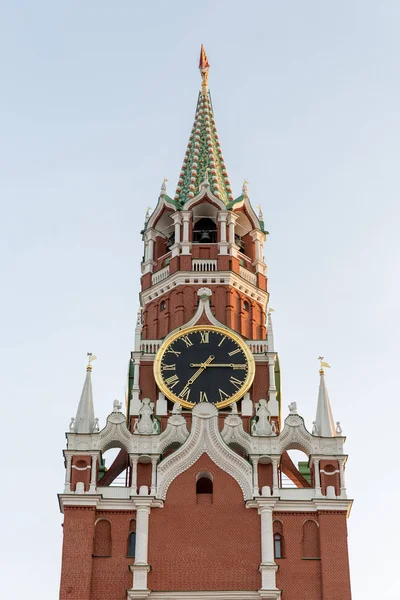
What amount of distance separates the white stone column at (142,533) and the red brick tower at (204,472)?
1.2 inches

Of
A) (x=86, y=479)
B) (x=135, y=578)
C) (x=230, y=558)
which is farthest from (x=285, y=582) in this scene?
(x=86, y=479)

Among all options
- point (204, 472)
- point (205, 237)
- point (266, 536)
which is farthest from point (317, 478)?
point (205, 237)

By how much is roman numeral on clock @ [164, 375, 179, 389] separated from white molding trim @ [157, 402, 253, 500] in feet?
6.38

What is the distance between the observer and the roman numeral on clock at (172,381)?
4438cm

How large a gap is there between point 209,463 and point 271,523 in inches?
121

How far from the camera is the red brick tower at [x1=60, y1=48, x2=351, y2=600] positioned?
39.0 meters

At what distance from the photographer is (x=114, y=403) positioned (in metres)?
43.4

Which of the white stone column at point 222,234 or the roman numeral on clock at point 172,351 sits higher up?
the white stone column at point 222,234

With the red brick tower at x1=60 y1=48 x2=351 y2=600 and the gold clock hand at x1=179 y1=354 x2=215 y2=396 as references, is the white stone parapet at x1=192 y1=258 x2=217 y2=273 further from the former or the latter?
the gold clock hand at x1=179 y1=354 x2=215 y2=396

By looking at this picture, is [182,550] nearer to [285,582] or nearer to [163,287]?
[285,582]

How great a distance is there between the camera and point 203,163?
178 ft

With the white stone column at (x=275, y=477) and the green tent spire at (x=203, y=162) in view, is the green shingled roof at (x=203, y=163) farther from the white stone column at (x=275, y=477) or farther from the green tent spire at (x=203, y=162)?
the white stone column at (x=275, y=477)

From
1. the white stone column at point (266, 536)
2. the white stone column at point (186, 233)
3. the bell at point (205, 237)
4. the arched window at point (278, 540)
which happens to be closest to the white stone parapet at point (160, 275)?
Result: the white stone column at point (186, 233)

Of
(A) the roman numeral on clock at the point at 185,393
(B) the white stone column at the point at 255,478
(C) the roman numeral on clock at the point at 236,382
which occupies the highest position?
(C) the roman numeral on clock at the point at 236,382
